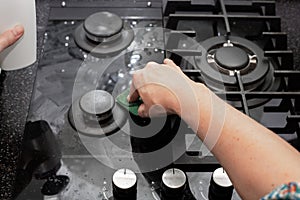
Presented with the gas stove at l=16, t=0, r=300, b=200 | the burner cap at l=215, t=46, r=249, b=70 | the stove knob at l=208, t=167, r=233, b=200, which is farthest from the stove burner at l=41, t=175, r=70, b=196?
the burner cap at l=215, t=46, r=249, b=70

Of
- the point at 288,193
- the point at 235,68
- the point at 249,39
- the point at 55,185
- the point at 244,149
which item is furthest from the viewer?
the point at 249,39

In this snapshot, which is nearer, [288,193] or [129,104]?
[288,193]

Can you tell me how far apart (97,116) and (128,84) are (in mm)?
117

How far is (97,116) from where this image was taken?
841mm

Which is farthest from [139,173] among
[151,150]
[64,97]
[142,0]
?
[142,0]

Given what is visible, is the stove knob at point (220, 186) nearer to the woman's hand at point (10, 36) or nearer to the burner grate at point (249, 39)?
the burner grate at point (249, 39)

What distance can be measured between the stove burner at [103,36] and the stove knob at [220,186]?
357 mm

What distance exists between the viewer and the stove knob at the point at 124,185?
739 millimetres

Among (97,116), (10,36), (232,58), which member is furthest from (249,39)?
(10,36)

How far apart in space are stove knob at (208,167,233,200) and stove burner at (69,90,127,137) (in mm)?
196

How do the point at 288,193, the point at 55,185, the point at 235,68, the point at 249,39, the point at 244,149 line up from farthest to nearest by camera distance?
the point at 249,39, the point at 235,68, the point at 55,185, the point at 244,149, the point at 288,193

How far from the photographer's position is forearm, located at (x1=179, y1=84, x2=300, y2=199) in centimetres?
61

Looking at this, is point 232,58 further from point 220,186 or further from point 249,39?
point 220,186

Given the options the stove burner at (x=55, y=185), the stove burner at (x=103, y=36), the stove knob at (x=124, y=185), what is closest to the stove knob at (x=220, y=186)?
the stove knob at (x=124, y=185)
